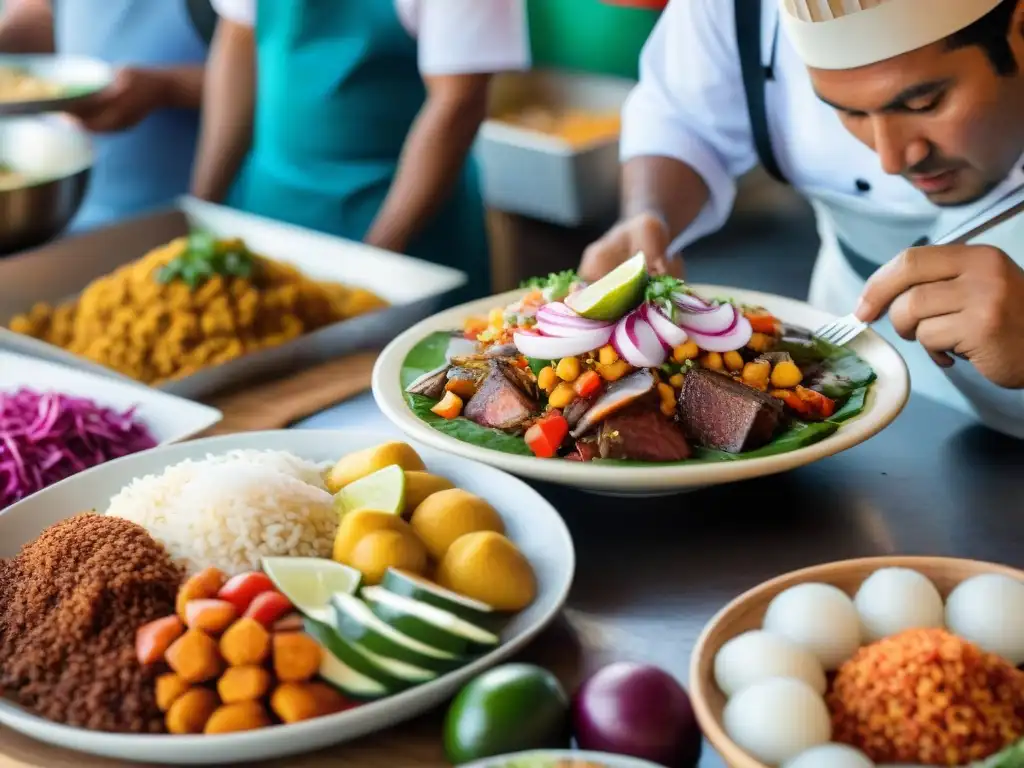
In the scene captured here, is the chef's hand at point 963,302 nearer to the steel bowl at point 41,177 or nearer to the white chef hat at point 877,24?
the white chef hat at point 877,24

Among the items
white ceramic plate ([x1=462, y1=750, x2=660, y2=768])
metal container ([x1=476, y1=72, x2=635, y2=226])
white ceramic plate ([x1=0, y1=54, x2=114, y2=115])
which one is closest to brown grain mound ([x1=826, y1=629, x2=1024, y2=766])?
white ceramic plate ([x1=462, y1=750, x2=660, y2=768])

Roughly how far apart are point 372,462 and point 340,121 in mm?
1622

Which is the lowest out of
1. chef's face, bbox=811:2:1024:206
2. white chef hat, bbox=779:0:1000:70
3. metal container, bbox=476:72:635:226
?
metal container, bbox=476:72:635:226

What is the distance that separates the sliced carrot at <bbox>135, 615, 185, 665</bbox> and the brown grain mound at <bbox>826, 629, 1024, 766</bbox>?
59 cm

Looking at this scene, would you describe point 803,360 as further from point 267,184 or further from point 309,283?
point 267,184

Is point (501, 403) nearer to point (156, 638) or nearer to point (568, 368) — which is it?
point (568, 368)

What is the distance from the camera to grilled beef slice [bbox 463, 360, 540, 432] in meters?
1.47

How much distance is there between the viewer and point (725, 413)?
141 cm

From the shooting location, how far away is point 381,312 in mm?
2070

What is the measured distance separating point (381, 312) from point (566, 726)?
3.87 feet

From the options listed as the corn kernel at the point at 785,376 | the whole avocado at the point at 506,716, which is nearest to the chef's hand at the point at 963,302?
the corn kernel at the point at 785,376

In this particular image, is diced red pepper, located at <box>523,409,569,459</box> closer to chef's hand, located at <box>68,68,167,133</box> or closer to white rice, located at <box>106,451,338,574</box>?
white rice, located at <box>106,451,338,574</box>

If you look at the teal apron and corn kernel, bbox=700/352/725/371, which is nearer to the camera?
corn kernel, bbox=700/352/725/371

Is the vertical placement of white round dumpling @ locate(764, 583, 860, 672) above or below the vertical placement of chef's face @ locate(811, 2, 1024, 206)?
below
